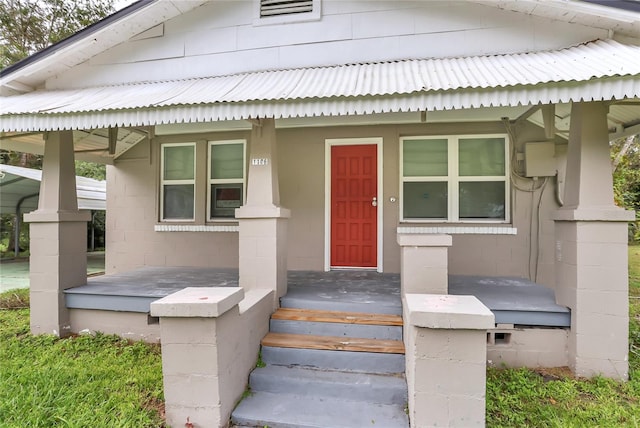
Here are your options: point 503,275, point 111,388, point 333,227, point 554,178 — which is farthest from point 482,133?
point 111,388

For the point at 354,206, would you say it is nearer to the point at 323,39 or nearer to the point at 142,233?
the point at 323,39

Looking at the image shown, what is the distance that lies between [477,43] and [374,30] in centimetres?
130

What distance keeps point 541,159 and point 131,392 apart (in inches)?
234

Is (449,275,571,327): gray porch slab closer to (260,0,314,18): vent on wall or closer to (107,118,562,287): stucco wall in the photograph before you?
(107,118,562,287): stucco wall

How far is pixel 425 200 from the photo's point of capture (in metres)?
5.65

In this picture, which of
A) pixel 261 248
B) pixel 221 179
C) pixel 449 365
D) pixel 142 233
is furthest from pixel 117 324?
pixel 449 365

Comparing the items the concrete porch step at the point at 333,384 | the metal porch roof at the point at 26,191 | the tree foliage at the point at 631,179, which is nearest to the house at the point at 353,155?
the concrete porch step at the point at 333,384

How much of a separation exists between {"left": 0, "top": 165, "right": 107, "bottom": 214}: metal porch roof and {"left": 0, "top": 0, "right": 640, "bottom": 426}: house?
451cm

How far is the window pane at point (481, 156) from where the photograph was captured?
18.0 ft

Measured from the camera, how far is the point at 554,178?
5250mm

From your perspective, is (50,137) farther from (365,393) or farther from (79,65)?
(365,393)

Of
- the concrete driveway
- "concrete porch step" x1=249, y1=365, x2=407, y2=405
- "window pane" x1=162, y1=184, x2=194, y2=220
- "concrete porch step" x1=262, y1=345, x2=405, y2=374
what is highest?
"window pane" x1=162, y1=184, x2=194, y2=220

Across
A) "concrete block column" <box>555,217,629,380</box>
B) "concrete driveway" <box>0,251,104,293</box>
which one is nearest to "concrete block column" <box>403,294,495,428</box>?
"concrete block column" <box>555,217,629,380</box>

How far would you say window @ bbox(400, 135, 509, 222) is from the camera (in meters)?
5.48
